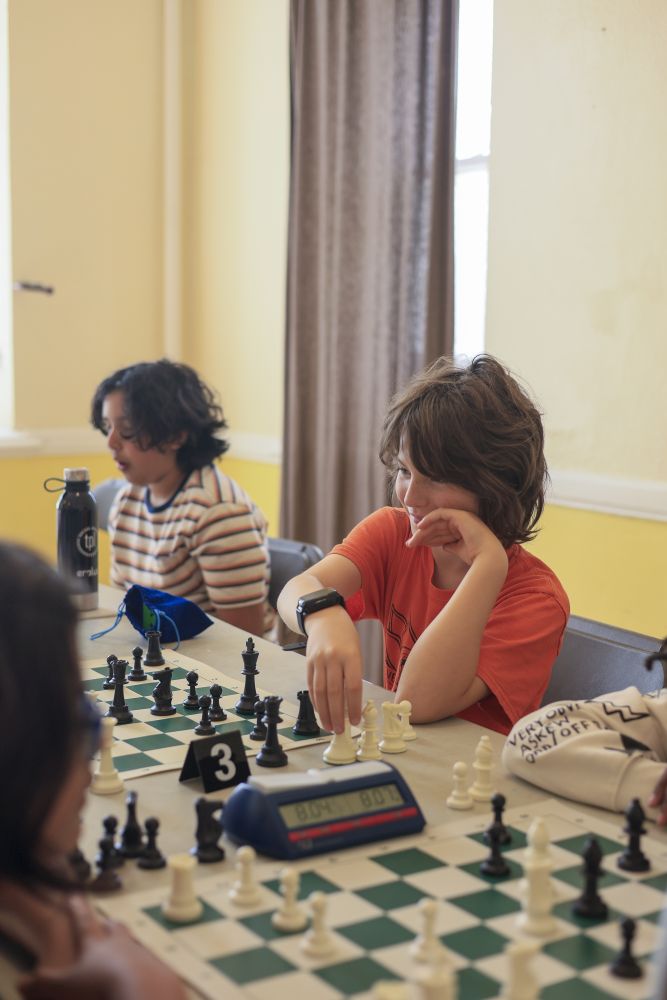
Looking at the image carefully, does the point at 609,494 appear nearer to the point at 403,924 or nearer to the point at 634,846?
the point at 634,846

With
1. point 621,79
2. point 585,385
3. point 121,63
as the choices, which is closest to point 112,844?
point 585,385

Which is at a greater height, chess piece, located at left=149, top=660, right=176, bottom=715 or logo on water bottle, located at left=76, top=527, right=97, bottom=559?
logo on water bottle, located at left=76, top=527, right=97, bottom=559

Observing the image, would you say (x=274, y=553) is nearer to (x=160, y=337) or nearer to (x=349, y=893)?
(x=349, y=893)

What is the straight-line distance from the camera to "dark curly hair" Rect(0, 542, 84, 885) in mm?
→ 812

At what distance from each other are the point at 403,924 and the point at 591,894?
18 centimetres

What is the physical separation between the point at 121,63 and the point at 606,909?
459cm

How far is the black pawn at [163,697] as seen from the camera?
5.70 feet

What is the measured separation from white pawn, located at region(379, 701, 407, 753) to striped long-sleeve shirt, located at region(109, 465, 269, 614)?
42.6 inches

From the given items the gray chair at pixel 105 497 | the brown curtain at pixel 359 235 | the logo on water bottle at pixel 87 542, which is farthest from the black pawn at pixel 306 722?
the brown curtain at pixel 359 235

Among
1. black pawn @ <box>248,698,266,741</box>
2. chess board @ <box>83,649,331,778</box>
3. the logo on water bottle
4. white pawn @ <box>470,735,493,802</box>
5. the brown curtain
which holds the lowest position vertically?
chess board @ <box>83,649,331,778</box>

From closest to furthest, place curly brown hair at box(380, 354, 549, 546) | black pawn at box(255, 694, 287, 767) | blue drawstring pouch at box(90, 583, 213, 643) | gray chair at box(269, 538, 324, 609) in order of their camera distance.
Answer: black pawn at box(255, 694, 287, 767), curly brown hair at box(380, 354, 549, 546), blue drawstring pouch at box(90, 583, 213, 643), gray chair at box(269, 538, 324, 609)

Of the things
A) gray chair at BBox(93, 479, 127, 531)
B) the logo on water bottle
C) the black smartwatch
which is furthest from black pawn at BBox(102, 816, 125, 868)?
gray chair at BBox(93, 479, 127, 531)

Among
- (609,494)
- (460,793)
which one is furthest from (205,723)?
(609,494)

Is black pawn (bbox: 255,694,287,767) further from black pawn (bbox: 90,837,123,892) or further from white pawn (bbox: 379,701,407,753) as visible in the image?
black pawn (bbox: 90,837,123,892)
